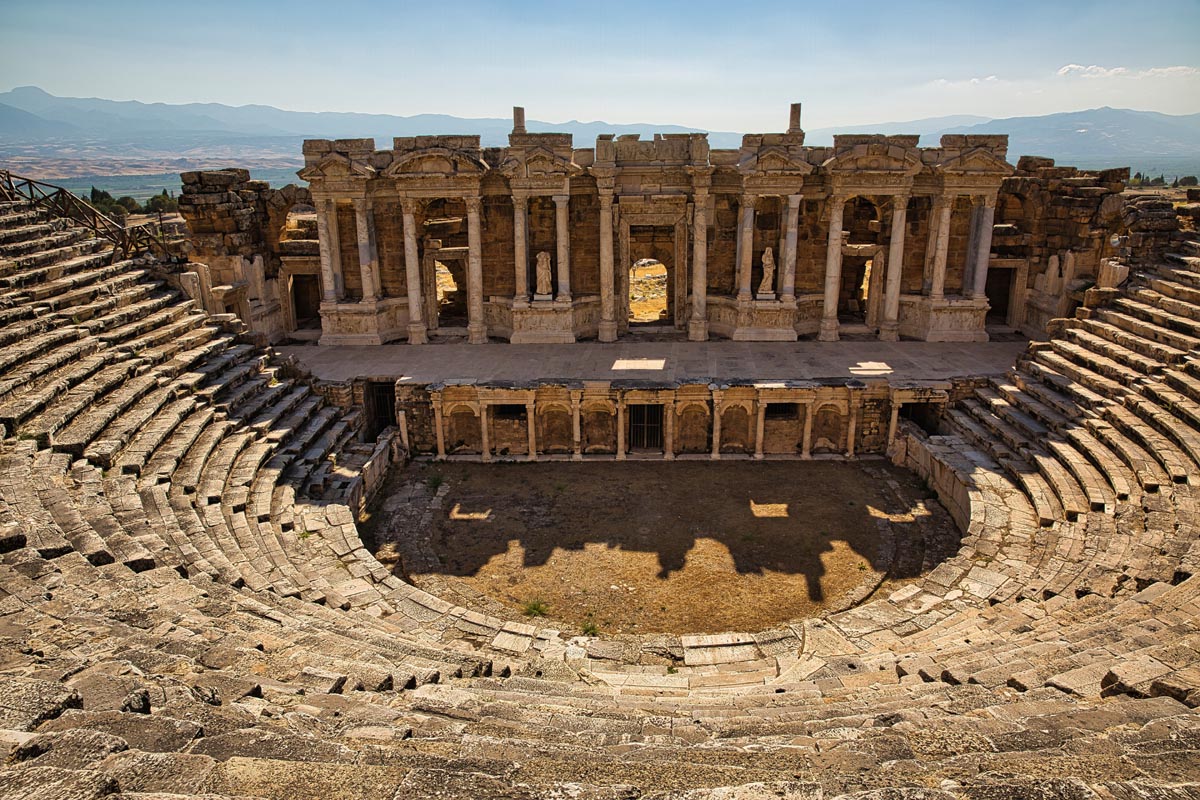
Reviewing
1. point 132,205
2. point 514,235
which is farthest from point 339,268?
point 132,205

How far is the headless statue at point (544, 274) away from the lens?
21812 mm

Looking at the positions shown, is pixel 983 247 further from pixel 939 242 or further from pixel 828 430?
pixel 828 430

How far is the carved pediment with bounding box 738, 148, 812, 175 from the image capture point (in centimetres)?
2066

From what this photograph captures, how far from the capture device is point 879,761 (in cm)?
504

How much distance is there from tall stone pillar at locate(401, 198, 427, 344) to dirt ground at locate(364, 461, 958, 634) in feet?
17.6

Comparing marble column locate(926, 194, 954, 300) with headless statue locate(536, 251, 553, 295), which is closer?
marble column locate(926, 194, 954, 300)

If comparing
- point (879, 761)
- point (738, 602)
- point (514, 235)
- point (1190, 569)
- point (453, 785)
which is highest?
point (514, 235)

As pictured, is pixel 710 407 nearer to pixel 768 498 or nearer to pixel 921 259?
pixel 768 498

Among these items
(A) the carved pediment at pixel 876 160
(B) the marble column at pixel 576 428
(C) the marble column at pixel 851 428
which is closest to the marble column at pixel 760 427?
(C) the marble column at pixel 851 428

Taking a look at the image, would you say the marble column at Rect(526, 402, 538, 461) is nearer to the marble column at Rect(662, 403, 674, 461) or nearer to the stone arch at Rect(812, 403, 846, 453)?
the marble column at Rect(662, 403, 674, 461)

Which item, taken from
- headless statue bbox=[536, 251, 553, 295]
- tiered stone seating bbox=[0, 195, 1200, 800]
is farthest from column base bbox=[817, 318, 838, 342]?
headless statue bbox=[536, 251, 553, 295]

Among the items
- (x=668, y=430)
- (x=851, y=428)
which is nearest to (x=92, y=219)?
(x=668, y=430)

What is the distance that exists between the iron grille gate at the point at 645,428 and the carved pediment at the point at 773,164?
714 cm

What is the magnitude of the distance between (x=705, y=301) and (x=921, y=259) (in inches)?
258
